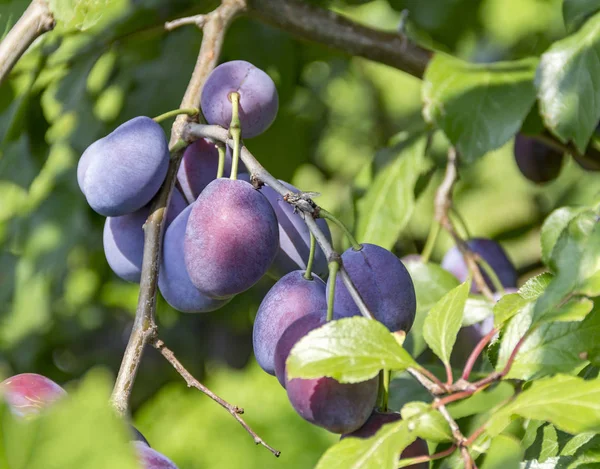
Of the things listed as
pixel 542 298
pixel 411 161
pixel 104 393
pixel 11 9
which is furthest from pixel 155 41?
pixel 104 393

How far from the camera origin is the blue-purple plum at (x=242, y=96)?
805 millimetres

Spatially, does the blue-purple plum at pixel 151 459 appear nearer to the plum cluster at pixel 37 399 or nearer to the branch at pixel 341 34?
the plum cluster at pixel 37 399

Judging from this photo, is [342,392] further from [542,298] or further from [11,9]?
[11,9]

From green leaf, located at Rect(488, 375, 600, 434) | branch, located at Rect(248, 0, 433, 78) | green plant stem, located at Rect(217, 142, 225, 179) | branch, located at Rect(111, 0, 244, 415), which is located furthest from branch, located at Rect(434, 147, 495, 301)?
green leaf, located at Rect(488, 375, 600, 434)

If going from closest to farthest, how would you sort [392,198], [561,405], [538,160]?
[561,405] < [392,198] < [538,160]

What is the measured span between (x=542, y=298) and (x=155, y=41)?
100 centimetres

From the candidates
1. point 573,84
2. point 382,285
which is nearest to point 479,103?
point 573,84

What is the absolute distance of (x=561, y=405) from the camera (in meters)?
0.48

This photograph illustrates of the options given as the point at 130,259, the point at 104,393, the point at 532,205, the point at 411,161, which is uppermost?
the point at 104,393

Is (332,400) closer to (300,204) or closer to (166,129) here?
(300,204)

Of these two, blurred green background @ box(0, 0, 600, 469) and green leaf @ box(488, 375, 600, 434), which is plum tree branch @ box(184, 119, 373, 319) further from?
blurred green background @ box(0, 0, 600, 469)

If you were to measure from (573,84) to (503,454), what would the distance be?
0.55 meters

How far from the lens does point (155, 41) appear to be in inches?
54.2

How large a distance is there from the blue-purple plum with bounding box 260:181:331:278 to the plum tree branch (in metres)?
0.07
